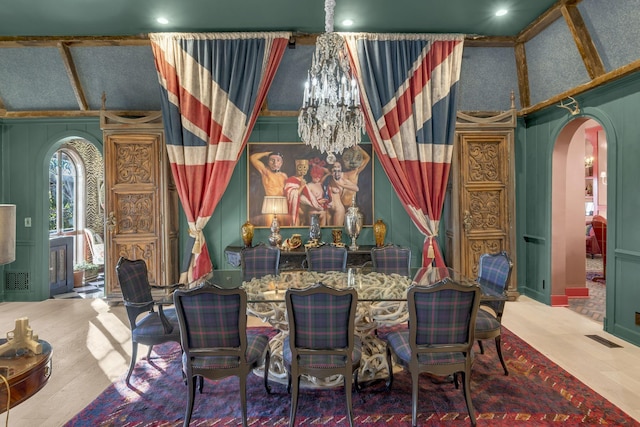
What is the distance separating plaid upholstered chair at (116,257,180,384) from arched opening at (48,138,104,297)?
12.8ft

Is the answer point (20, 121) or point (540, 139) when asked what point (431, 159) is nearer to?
point (540, 139)

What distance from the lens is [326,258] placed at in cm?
413

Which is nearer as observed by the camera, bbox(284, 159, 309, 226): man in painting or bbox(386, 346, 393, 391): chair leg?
bbox(386, 346, 393, 391): chair leg

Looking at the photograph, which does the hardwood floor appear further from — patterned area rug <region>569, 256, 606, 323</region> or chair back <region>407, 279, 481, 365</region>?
chair back <region>407, 279, 481, 365</region>

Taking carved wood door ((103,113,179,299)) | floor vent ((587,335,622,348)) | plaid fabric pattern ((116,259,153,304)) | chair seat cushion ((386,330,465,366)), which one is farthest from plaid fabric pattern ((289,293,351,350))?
carved wood door ((103,113,179,299))

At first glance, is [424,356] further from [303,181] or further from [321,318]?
[303,181]

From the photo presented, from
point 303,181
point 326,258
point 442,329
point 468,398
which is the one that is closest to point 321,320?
point 442,329

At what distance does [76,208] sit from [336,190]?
5.51 metres

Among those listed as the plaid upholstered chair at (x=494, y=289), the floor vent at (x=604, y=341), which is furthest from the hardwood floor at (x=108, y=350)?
the plaid upholstered chair at (x=494, y=289)

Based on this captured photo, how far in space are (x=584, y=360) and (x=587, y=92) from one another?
2884 mm

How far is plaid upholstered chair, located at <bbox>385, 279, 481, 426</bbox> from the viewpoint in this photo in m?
2.29

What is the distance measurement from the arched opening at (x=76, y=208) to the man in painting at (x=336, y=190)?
436 cm

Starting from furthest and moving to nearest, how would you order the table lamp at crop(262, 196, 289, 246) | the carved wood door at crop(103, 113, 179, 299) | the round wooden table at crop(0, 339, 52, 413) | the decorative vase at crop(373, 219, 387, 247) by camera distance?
the table lamp at crop(262, 196, 289, 246) < the decorative vase at crop(373, 219, 387, 247) < the carved wood door at crop(103, 113, 179, 299) < the round wooden table at crop(0, 339, 52, 413)

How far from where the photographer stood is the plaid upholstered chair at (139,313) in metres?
2.96
